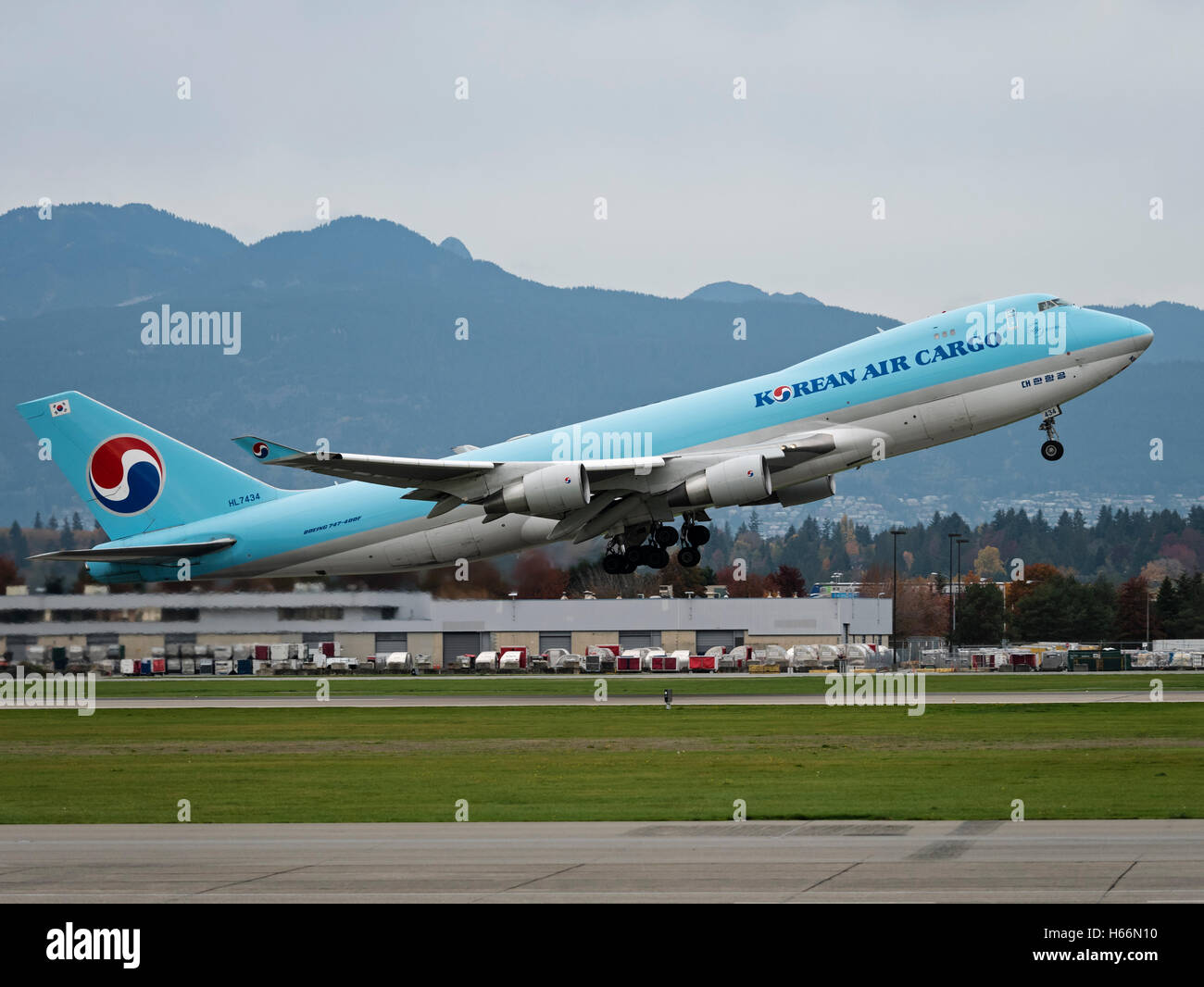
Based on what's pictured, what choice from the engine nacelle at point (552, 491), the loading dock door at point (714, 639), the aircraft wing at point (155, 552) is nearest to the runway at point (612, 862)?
the engine nacelle at point (552, 491)

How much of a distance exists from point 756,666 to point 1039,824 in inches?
2850

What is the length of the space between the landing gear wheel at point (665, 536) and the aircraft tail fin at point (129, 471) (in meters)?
12.5

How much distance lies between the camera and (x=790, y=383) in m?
42.7

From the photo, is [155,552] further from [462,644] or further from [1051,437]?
[462,644]

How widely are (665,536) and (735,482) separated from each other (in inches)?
274

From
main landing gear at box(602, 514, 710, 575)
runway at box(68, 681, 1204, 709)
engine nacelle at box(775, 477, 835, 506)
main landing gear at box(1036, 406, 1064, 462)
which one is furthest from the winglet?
main landing gear at box(1036, 406, 1064, 462)

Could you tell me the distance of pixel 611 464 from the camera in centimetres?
4291

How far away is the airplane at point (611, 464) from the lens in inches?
1599

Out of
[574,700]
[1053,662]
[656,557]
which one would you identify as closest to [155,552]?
[656,557]

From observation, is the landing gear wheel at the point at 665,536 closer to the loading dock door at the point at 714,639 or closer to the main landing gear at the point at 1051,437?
the main landing gear at the point at 1051,437

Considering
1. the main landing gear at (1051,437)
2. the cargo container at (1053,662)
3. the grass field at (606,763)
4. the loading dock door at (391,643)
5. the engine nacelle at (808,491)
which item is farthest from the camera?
the cargo container at (1053,662)

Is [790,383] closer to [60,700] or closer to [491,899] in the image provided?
[491,899]

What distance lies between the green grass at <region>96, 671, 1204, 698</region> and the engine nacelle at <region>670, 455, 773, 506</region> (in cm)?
1938

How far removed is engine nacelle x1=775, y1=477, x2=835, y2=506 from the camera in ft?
150
